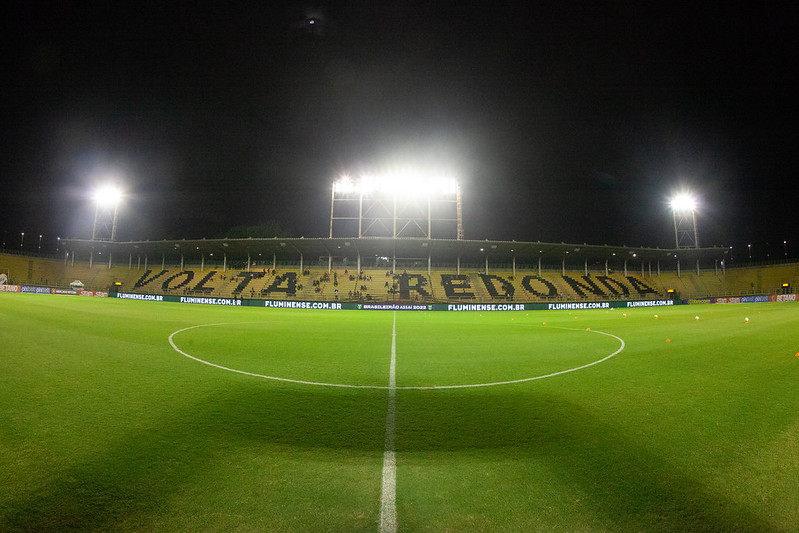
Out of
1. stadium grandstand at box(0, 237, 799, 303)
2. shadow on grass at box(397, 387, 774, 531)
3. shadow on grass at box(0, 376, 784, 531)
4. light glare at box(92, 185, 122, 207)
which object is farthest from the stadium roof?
shadow on grass at box(397, 387, 774, 531)

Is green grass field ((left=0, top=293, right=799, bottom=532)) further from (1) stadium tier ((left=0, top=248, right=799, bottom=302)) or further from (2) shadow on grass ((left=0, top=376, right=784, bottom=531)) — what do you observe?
(1) stadium tier ((left=0, top=248, right=799, bottom=302))

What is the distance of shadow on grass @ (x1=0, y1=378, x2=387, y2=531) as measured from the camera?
2.45 meters

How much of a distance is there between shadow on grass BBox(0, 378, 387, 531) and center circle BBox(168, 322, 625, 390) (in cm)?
95

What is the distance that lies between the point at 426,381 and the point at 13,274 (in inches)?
2960

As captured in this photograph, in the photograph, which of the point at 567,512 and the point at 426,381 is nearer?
the point at 567,512

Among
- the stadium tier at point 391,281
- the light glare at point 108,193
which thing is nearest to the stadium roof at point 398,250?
the stadium tier at point 391,281

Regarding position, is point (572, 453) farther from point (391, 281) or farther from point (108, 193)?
point (108, 193)

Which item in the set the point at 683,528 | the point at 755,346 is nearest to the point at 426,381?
the point at 683,528

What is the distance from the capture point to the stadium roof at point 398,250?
43719 millimetres

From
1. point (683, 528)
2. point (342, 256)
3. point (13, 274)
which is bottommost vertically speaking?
point (683, 528)

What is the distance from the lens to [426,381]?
6.34 m

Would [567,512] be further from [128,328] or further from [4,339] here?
[128,328]

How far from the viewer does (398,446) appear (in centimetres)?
363

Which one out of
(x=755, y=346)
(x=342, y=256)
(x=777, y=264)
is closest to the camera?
(x=755, y=346)
